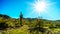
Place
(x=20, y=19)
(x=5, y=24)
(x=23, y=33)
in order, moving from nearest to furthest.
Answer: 1. (x=23, y=33)
2. (x=5, y=24)
3. (x=20, y=19)

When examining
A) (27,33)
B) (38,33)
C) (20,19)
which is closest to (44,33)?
(38,33)

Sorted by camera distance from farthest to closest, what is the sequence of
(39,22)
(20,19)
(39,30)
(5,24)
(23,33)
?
1. (20,19)
2. (5,24)
3. (39,22)
4. (23,33)
5. (39,30)

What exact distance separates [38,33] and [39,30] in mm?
515

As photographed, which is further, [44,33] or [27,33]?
[27,33]

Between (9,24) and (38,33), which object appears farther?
(9,24)

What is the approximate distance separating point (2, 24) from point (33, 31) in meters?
18.4

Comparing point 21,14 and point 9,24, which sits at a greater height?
point 21,14

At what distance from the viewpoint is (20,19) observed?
37.0 meters

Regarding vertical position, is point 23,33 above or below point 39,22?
below

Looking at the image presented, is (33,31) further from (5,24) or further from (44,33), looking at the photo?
(5,24)

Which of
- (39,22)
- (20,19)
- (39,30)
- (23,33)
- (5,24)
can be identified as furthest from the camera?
(20,19)

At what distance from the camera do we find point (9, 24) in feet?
105

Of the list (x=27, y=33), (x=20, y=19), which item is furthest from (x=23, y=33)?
(x=20, y=19)

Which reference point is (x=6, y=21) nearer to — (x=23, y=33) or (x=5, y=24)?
(x=5, y=24)
